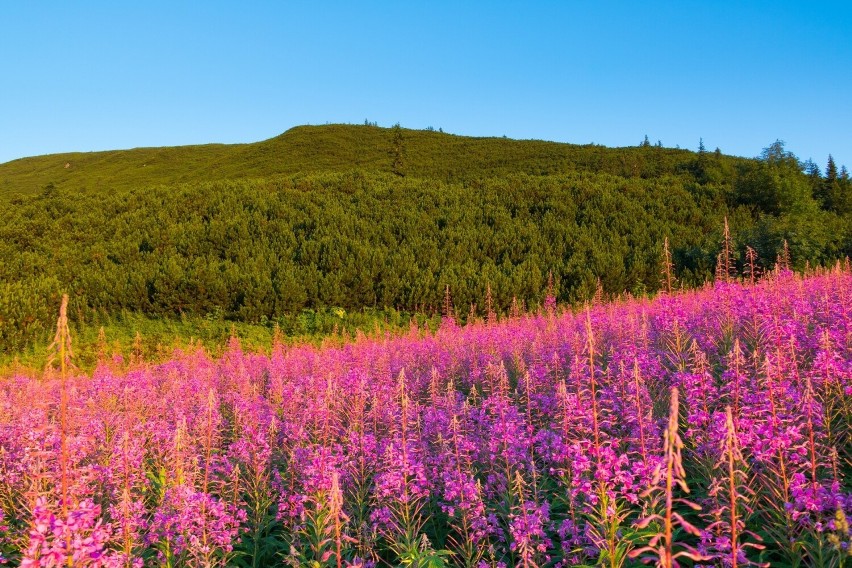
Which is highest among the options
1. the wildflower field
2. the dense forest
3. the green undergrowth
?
the dense forest

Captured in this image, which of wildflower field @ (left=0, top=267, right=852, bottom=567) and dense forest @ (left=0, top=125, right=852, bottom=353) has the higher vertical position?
dense forest @ (left=0, top=125, right=852, bottom=353)

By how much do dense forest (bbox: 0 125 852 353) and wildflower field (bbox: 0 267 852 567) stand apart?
834 centimetres

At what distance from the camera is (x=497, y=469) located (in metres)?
4.09

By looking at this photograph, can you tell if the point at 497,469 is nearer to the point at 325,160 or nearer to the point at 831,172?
the point at 831,172

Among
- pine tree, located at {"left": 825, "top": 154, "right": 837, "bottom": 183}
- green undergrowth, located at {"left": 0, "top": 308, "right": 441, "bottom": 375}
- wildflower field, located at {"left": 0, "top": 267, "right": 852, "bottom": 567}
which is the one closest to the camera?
wildflower field, located at {"left": 0, "top": 267, "right": 852, "bottom": 567}

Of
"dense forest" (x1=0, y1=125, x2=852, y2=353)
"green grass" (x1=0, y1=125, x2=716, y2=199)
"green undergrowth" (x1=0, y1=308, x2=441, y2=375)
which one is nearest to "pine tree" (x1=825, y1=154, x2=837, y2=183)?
"dense forest" (x1=0, y1=125, x2=852, y2=353)

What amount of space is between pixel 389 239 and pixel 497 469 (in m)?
17.4

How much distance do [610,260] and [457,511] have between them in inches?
642

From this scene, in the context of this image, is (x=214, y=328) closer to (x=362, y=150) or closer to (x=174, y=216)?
(x=174, y=216)

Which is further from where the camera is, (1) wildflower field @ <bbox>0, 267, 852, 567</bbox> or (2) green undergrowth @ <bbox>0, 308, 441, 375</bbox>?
(2) green undergrowth @ <bbox>0, 308, 441, 375</bbox>

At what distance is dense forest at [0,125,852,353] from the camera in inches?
640

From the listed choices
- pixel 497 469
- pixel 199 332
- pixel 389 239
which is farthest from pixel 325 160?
pixel 497 469

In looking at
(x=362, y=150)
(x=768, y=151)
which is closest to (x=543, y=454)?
(x=768, y=151)

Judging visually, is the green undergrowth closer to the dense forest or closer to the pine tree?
the dense forest
